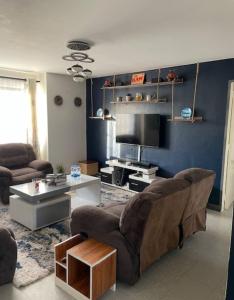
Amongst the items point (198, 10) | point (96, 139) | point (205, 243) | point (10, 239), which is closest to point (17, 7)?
point (198, 10)

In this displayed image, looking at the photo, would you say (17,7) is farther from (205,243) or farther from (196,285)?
(205,243)

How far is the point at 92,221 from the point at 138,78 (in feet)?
11.5

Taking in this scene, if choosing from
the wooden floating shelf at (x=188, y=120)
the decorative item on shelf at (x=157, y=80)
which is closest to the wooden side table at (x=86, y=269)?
the wooden floating shelf at (x=188, y=120)

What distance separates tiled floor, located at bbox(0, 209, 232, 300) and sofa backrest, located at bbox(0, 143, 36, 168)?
10.5 feet

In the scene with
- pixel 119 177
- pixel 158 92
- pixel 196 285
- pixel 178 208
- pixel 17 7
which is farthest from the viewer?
pixel 119 177

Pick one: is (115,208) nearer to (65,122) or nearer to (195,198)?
(195,198)

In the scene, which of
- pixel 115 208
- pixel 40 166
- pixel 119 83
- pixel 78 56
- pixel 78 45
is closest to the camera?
pixel 115 208

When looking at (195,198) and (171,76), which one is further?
(171,76)

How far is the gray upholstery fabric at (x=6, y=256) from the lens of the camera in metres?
2.17

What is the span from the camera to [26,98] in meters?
5.54

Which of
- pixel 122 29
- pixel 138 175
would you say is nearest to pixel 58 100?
pixel 138 175

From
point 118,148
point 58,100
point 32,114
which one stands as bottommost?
point 118,148

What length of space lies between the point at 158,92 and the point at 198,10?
270 centimetres

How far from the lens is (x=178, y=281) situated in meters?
2.39
